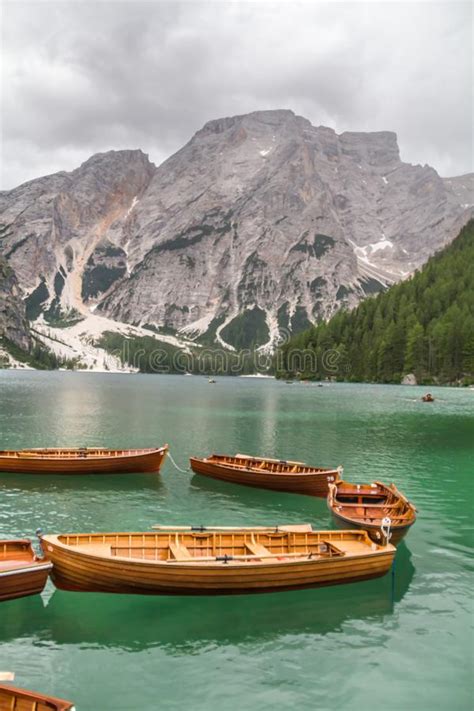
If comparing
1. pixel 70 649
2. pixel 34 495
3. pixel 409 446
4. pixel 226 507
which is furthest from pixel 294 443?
pixel 70 649

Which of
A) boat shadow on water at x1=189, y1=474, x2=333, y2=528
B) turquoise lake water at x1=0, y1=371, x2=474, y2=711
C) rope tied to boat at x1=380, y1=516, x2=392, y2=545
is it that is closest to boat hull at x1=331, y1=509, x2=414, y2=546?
rope tied to boat at x1=380, y1=516, x2=392, y2=545

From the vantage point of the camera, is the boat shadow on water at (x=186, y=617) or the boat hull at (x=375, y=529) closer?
the boat shadow on water at (x=186, y=617)

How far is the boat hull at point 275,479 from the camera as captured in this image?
137ft

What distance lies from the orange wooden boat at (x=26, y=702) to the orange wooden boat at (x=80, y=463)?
37418 mm

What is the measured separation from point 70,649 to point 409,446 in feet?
187

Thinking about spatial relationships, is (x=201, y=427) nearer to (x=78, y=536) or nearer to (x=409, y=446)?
(x=409, y=446)

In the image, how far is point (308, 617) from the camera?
21516mm

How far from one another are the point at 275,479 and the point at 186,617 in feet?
75.9

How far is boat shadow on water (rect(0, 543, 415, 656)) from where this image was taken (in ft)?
64.4

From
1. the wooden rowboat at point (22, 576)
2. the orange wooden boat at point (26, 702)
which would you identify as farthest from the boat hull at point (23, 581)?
the orange wooden boat at point (26, 702)

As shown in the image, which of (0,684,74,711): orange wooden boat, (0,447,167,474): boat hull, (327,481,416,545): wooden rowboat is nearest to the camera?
(0,684,74,711): orange wooden boat

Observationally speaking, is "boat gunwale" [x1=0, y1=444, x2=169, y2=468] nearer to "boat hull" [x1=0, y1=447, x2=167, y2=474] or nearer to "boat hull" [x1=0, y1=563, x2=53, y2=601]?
"boat hull" [x1=0, y1=447, x2=167, y2=474]

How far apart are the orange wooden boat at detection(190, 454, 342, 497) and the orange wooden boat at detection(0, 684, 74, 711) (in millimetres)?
28832

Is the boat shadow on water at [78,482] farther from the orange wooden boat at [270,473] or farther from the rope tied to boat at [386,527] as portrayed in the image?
the rope tied to boat at [386,527]
